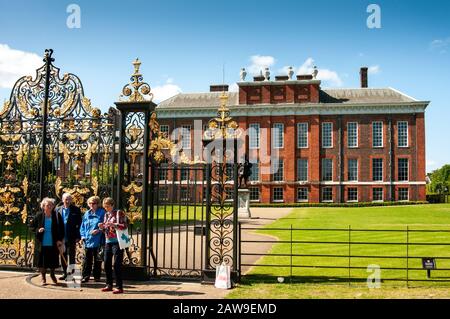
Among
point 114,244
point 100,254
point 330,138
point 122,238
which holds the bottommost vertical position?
point 100,254

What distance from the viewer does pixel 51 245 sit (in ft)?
27.5

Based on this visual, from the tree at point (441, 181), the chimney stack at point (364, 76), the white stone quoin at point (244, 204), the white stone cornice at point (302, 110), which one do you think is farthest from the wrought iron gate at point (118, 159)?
the tree at point (441, 181)

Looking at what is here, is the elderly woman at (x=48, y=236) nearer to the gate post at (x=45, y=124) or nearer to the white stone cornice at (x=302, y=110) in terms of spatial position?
the gate post at (x=45, y=124)

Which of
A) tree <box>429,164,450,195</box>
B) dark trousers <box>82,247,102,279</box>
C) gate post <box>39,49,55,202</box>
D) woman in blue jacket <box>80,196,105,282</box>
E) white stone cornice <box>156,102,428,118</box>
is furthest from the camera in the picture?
tree <box>429,164,450,195</box>

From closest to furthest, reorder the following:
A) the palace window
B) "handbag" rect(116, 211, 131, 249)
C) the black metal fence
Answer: "handbag" rect(116, 211, 131, 249) → the black metal fence → the palace window

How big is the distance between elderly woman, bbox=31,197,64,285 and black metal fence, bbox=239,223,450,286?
3.43 meters

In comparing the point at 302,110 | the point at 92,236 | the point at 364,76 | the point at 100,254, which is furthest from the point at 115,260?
the point at 364,76

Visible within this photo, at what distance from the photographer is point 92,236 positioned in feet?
27.3

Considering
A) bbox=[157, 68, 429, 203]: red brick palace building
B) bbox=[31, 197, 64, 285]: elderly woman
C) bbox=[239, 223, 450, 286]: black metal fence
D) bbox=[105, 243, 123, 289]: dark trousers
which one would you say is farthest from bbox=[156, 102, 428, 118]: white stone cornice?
bbox=[105, 243, 123, 289]: dark trousers

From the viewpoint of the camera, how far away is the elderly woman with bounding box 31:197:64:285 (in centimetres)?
832

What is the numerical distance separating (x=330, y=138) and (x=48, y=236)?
39256 mm

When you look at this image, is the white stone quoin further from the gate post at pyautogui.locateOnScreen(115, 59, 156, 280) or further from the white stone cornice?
the white stone cornice

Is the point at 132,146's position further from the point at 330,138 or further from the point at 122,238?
the point at 330,138
